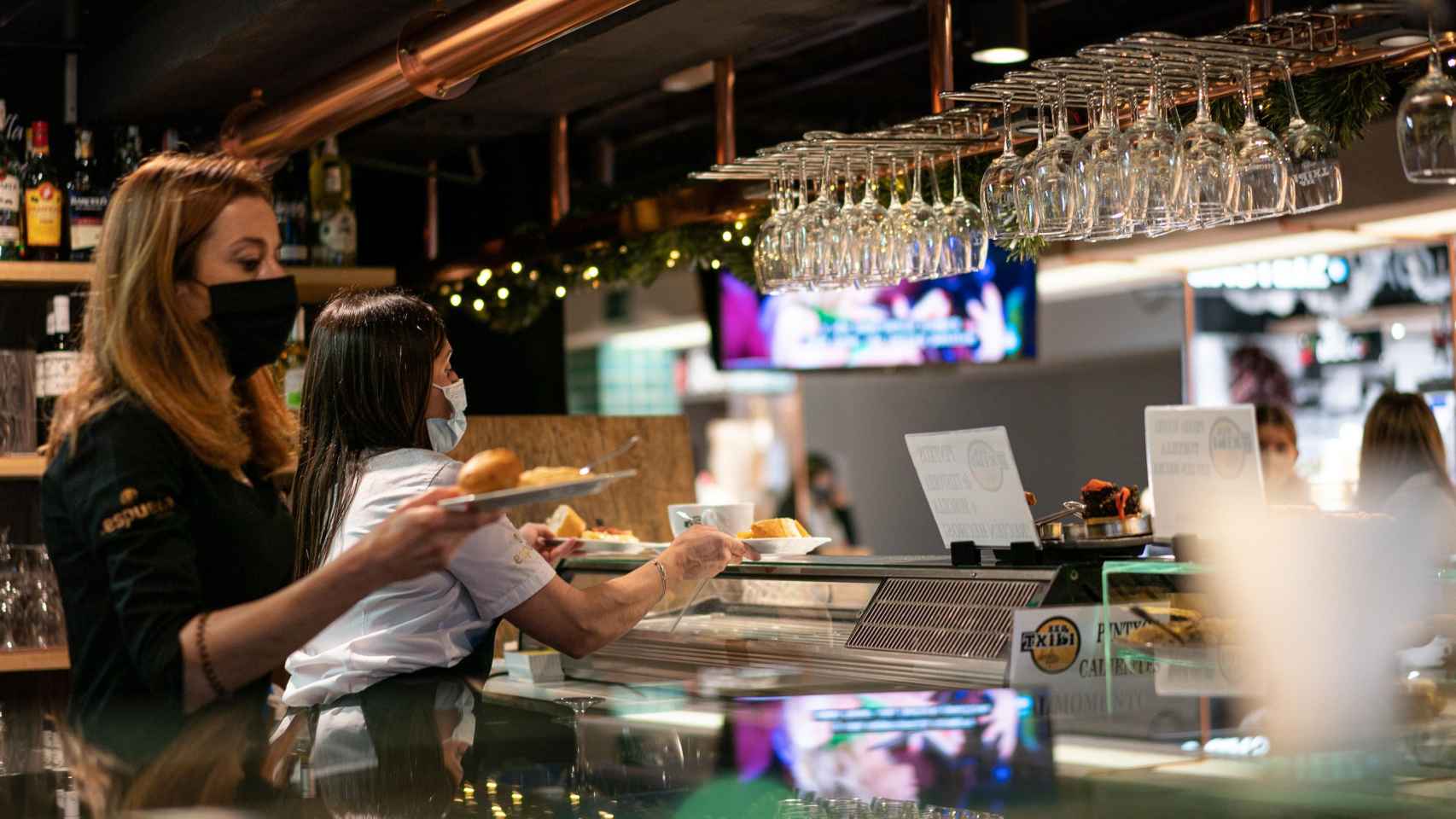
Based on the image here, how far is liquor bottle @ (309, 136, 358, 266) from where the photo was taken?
4641 millimetres

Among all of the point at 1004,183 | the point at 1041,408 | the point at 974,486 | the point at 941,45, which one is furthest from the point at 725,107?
the point at 1041,408

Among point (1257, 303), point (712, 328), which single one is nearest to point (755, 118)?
point (712, 328)

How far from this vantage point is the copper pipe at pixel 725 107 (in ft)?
12.6

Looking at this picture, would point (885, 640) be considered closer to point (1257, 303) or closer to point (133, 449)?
point (133, 449)

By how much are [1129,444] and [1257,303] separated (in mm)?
1133

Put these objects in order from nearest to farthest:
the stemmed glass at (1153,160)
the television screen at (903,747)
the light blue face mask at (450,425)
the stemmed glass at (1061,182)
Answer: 1. the television screen at (903,747)
2. the light blue face mask at (450,425)
3. the stemmed glass at (1153,160)
4. the stemmed glass at (1061,182)

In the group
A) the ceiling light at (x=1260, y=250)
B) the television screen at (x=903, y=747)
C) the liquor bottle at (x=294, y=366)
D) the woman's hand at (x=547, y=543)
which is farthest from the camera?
the ceiling light at (x=1260, y=250)

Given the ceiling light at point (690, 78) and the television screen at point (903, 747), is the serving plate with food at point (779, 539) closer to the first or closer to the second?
the television screen at point (903, 747)

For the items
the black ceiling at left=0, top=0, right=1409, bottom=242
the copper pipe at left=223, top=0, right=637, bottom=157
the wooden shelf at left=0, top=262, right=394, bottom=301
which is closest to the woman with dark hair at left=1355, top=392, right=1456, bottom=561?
the black ceiling at left=0, top=0, right=1409, bottom=242

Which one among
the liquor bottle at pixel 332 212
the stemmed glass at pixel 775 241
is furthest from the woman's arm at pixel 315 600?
the liquor bottle at pixel 332 212

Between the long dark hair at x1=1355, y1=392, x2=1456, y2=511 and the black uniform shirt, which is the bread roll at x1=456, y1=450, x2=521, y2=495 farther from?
the long dark hair at x1=1355, y1=392, x2=1456, y2=511

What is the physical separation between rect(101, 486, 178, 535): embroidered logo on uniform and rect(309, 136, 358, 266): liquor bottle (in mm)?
3063

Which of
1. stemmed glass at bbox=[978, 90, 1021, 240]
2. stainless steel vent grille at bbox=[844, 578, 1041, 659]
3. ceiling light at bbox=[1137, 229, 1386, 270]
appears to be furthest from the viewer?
ceiling light at bbox=[1137, 229, 1386, 270]

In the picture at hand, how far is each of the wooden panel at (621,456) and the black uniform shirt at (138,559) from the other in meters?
3.17
